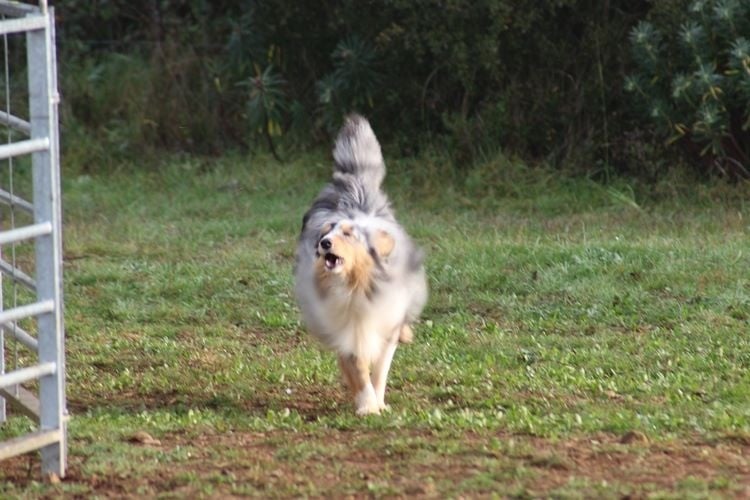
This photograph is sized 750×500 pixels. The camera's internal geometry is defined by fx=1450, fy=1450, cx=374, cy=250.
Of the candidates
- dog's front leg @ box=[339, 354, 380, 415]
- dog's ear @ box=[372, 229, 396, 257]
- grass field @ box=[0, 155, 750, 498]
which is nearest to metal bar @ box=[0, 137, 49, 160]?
grass field @ box=[0, 155, 750, 498]

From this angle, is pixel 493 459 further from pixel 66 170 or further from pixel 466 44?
pixel 66 170

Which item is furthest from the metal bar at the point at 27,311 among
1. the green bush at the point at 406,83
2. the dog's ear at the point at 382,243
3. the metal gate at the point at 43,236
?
the green bush at the point at 406,83

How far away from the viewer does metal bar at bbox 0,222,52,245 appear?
507 cm

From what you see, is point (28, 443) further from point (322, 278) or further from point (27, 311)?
point (322, 278)

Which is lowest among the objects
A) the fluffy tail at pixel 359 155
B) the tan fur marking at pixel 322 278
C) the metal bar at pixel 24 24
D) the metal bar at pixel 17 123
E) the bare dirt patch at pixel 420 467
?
the bare dirt patch at pixel 420 467

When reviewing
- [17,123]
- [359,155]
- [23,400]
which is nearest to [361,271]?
[359,155]

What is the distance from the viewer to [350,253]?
660 centimetres

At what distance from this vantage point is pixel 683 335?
7.96m

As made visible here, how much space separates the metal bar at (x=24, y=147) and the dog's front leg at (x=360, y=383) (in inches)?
81.9

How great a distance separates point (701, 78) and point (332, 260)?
5.91 m

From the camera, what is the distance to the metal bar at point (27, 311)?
509 centimetres

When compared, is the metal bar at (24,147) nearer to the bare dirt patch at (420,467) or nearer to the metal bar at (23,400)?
the metal bar at (23,400)

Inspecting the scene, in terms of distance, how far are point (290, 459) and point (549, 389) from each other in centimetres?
172

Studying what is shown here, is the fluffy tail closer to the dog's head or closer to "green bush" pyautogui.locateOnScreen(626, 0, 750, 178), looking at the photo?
the dog's head
